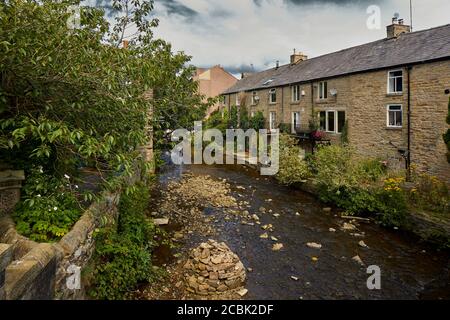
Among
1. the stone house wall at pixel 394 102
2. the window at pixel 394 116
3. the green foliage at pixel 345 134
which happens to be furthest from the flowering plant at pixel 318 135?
the window at pixel 394 116

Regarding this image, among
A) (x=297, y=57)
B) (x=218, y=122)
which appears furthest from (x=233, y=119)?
(x=297, y=57)

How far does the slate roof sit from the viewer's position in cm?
1659

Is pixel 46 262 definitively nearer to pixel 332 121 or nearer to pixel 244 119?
pixel 332 121

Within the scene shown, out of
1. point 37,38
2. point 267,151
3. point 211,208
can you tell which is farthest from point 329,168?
point 37,38

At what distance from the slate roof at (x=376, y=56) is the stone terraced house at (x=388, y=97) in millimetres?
50

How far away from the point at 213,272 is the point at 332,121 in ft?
58.8

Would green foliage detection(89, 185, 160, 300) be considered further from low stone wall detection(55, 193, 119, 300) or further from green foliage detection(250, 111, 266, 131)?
green foliage detection(250, 111, 266, 131)

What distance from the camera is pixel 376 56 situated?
20.2 metres

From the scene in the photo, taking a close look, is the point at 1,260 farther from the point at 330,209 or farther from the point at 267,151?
the point at 267,151

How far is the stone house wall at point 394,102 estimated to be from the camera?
15484 millimetres

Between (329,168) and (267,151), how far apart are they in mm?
9927

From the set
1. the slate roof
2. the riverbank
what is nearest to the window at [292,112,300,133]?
the slate roof

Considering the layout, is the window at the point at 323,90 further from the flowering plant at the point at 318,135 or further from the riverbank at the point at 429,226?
the riverbank at the point at 429,226
